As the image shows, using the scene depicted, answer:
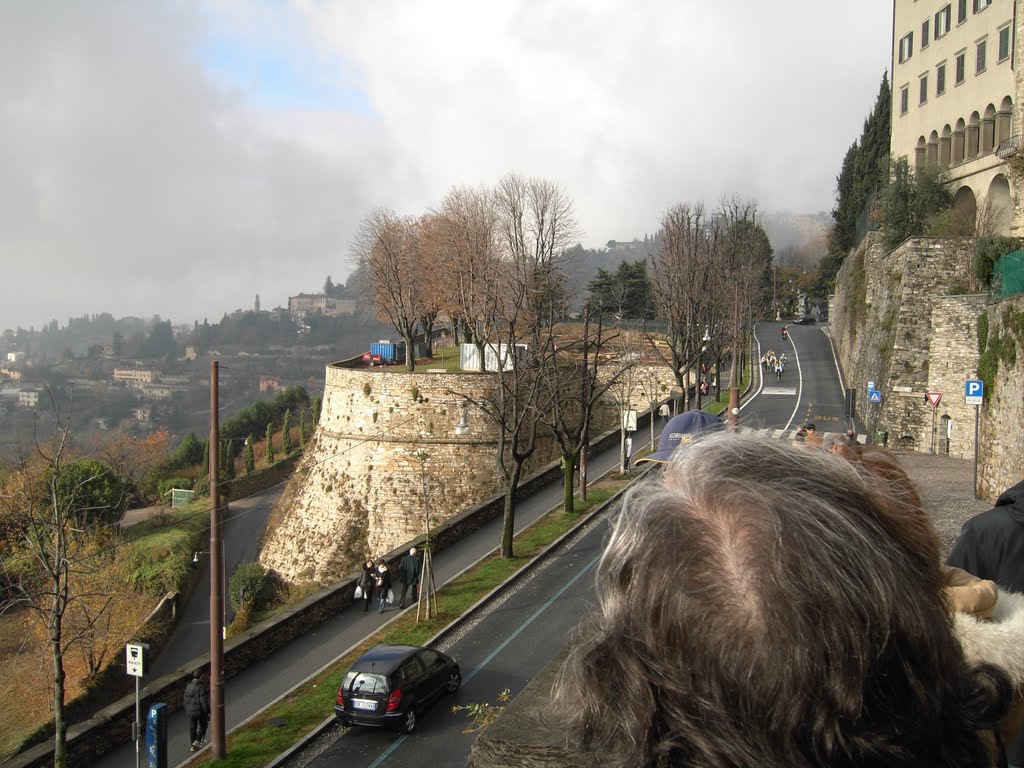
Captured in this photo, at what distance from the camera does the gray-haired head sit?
1288mm

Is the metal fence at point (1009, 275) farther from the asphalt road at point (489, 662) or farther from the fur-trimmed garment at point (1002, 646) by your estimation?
the fur-trimmed garment at point (1002, 646)

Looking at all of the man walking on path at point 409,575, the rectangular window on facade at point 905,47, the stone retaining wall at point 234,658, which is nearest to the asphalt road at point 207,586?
the stone retaining wall at point 234,658

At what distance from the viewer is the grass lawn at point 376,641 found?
38.9 feet

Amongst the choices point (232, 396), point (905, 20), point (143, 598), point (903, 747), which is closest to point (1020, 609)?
point (903, 747)

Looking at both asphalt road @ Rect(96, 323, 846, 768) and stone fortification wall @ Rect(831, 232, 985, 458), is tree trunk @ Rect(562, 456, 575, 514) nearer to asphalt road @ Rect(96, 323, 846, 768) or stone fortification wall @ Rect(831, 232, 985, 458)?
asphalt road @ Rect(96, 323, 846, 768)

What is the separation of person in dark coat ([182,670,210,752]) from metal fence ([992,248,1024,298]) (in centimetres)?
1696

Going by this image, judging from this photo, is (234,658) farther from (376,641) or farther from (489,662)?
(489,662)

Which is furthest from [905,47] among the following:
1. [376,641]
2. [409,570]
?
[376,641]

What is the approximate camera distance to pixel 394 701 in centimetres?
1143

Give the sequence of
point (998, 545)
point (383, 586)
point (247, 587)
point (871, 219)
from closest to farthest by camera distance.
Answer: point (998, 545)
point (383, 586)
point (247, 587)
point (871, 219)

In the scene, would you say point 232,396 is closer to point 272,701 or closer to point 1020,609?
point 272,701

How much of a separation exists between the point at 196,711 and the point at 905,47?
123 feet

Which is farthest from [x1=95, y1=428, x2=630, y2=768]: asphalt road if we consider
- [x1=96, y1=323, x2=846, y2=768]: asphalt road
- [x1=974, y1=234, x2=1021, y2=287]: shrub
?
[x1=974, y1=234, x2=1021, y2=287]: shrub

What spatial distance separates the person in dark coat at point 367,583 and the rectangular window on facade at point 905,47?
3240 cm
